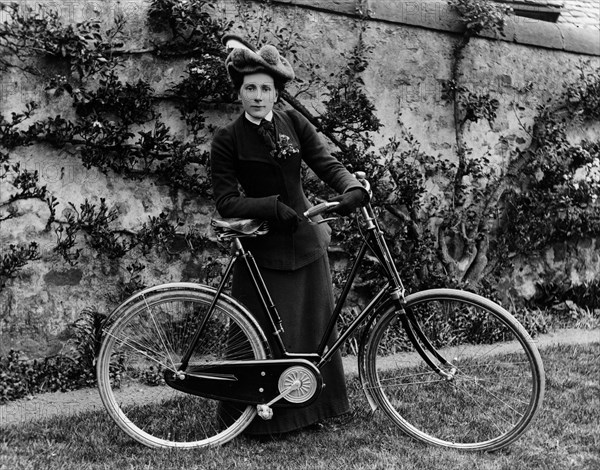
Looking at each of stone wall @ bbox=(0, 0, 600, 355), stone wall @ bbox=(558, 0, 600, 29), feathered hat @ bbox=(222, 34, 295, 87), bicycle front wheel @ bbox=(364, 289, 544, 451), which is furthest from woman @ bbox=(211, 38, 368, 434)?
stone wall @ bbox=(558, 0, 600, 29)

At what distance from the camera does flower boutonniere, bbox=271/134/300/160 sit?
333 cm

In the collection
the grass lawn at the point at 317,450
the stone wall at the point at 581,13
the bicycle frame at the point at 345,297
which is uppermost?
the stone wall at the point at 581,13

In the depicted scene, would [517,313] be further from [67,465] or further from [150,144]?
[67,465]

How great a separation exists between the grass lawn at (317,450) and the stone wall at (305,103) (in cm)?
103

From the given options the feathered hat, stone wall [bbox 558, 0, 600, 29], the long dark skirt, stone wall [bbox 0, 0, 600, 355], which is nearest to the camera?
the feathered hat

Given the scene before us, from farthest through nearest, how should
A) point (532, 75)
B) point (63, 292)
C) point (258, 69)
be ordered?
point (532, 75), point (63, 292), point (258, 69)

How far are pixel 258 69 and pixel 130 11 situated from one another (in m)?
1.90

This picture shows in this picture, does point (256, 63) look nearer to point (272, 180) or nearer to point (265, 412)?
point (272, 180)

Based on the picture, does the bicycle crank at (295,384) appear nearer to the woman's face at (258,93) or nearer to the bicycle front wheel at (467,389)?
the bicycle front wheel at (467,389)

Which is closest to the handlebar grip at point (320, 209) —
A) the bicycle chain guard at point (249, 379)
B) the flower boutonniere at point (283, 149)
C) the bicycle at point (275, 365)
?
the bicycle at point (275, 365)

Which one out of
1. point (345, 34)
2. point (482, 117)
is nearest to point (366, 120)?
point (345, 34)

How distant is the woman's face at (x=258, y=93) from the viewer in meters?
3.23

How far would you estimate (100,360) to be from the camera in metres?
3.35

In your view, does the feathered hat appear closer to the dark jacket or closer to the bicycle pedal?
the dark jacket
